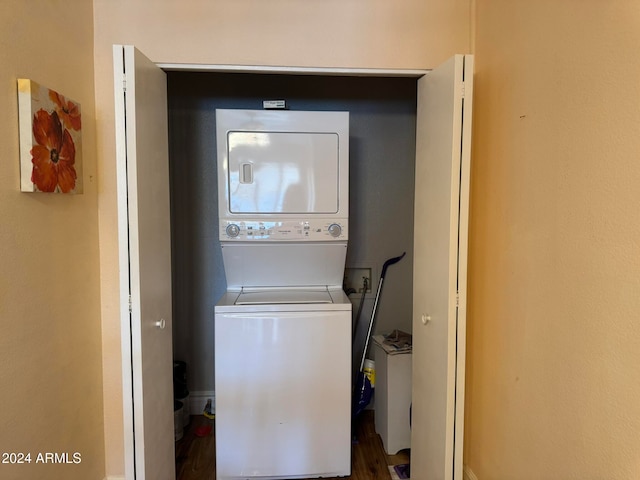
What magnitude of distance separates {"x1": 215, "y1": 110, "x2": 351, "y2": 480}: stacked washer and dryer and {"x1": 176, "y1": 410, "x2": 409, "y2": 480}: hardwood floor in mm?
159

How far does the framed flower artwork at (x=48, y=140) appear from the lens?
125 centimetres

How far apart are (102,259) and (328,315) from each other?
1038 millimetres

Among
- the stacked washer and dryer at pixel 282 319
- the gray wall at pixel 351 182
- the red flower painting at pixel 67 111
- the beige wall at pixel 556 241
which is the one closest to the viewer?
the beige wall at pixel 556 241

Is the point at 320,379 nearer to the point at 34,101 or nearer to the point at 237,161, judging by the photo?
the point at 237,161

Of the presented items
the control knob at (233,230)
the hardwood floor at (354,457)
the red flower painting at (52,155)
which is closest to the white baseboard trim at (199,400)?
the hardwood floor at (354,457)

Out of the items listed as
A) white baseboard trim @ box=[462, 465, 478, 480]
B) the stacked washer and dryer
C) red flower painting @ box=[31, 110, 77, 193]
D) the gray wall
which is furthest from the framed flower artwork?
white baseboard trim @ box=[462, 465, 478, 480]

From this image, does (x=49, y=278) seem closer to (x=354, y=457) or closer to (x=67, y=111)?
(x=67, y=111)

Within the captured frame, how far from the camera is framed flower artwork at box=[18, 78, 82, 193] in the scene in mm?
1247

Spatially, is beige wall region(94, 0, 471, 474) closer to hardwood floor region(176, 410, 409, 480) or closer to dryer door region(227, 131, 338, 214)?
dryer door region(227, 131, 338, 214)

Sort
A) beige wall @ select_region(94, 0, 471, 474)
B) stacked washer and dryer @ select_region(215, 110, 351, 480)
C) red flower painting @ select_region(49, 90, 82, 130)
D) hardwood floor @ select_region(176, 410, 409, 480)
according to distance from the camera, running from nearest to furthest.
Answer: red flower painting @ select_region(49, 90, 82, 130) < beige wall @ select_region(94, 0, 471, 474) < stacked washer and dryer @ select_region(215, 110, 351, 480) < hardwood floor @ select_region(176, 410, 409, 480)

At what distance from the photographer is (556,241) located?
122 cm

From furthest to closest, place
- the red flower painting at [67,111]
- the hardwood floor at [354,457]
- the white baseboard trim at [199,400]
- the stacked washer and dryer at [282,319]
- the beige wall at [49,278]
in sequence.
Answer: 1. the white baseboard trim at [199,400]
2. the hardwood floor at [354,457]
3. the stacked washer and dryer at [282,319]
4. the red flower painting at [67,111]
5. the beige wall at [49,278]

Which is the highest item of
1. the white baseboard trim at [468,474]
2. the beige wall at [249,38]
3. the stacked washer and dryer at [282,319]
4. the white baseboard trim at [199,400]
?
the beige wall at [249,38]

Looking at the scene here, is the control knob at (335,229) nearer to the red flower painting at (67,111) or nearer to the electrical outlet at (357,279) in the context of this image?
the electrical outlet at (357,279)
